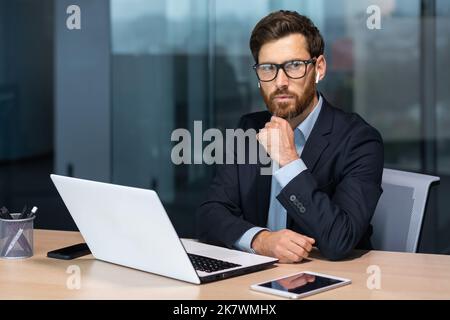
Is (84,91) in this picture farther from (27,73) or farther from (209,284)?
(209,284)

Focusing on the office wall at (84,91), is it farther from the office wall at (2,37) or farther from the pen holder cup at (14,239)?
the pen holder cup at (14,239)

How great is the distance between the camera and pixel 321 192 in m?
2.12

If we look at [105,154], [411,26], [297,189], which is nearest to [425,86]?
[411,26]

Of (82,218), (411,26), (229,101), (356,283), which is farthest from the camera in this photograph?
(229,101)

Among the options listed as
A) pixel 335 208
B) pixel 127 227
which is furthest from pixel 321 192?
pixel 127 227

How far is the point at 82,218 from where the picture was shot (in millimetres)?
2008

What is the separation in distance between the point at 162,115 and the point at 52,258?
Answer: 330 centimetres

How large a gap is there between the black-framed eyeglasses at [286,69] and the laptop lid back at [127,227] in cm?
69

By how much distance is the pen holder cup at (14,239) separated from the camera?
2.12 meters

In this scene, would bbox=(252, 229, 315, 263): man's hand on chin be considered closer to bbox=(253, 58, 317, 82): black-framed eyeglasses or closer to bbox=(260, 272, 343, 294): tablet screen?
bbox=(260, 272, 343, 294): tablet screen

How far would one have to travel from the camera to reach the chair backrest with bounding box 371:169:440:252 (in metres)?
2.32

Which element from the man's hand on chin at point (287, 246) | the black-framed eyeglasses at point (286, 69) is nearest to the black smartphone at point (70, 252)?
the man's hand on chin at point (287, 246)

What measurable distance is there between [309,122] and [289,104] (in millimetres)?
142

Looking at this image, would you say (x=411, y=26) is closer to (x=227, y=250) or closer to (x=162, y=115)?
(x=162, y=115)
